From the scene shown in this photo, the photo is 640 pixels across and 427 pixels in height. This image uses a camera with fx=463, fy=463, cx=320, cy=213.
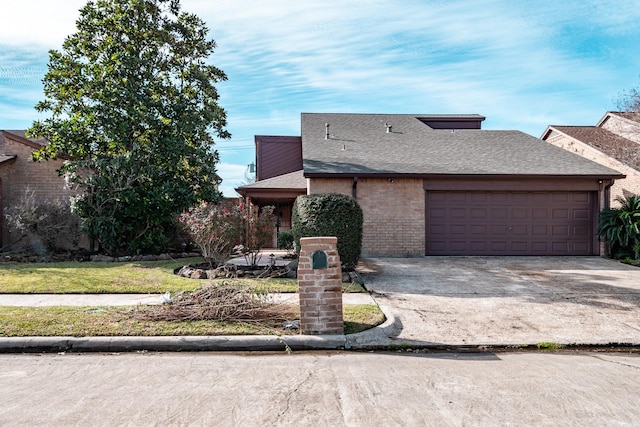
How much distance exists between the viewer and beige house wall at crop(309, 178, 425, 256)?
1434cm

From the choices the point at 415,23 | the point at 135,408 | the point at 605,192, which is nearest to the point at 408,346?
the point at 135,408

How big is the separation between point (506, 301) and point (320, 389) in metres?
5.17

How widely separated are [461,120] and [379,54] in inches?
415

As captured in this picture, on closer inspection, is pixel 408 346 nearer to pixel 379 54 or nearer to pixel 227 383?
pixel 227 383

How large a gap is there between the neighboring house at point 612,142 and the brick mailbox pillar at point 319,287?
15.0m

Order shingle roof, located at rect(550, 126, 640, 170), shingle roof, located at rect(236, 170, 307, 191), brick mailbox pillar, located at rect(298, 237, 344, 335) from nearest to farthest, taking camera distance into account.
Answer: brick mailbox pillar, located at rect(298, 237, 344, 335) < shingle roof, located at rect(236, 170, 307, 191) < shingle roof, located at rect(550, 126, 640, 170)

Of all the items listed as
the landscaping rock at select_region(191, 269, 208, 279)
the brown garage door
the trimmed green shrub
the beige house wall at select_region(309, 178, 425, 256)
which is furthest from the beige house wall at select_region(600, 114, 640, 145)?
the landscaping rock at select_region(191, 269, 208, 279)

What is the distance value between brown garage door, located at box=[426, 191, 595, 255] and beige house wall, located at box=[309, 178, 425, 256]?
1.53 feet

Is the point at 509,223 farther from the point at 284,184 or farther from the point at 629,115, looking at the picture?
the point at 629,115

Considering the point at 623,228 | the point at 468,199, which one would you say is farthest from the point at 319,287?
the point at 623,228

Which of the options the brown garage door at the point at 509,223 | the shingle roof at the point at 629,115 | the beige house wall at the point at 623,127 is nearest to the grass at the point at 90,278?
the brown garage door at the point at 509,223

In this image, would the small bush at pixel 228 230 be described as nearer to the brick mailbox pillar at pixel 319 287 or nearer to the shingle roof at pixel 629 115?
the brick mailbox pillar at pixel 319 287

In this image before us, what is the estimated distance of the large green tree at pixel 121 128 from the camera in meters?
14.5

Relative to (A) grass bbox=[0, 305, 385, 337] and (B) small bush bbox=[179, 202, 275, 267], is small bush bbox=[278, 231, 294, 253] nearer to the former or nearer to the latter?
(B) small bush bbox=[179, 202, 275, 267]
